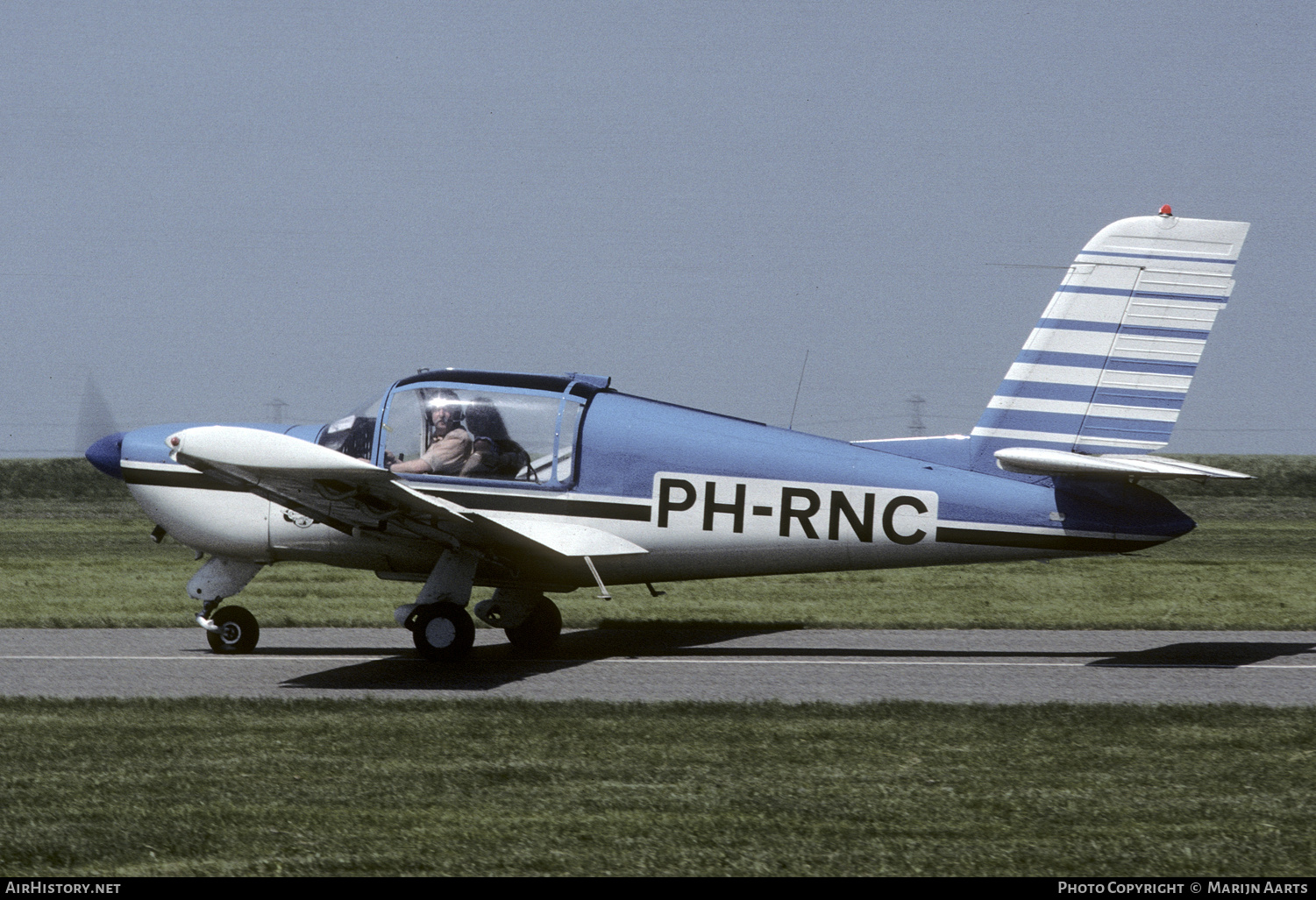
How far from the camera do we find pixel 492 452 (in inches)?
462

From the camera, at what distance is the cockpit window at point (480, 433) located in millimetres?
11672

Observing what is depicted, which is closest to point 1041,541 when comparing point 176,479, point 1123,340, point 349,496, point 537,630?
point 1123,340

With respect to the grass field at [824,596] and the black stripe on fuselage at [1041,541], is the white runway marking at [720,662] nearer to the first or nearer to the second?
the black stripe on fuselage at [1041,541]

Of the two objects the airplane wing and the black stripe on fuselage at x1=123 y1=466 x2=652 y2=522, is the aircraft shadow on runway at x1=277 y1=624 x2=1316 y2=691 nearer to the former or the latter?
the airplane wing

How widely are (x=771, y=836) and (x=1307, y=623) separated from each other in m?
10.6

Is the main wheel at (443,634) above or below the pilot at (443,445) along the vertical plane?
below

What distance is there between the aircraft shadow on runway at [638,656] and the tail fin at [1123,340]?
1.92 meters

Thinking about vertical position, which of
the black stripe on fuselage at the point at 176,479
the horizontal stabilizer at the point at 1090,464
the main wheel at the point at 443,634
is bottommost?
the main wheel at the point at 443,634

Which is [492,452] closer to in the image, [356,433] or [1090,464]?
[356,433]

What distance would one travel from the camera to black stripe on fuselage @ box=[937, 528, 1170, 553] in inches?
430

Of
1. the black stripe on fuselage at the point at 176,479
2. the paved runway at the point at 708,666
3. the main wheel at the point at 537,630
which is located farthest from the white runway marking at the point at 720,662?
the black stripe on fuselage at the point at 176,479

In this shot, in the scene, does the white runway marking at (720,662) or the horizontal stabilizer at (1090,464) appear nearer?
the horizontal stabilizer at (1090,464)
